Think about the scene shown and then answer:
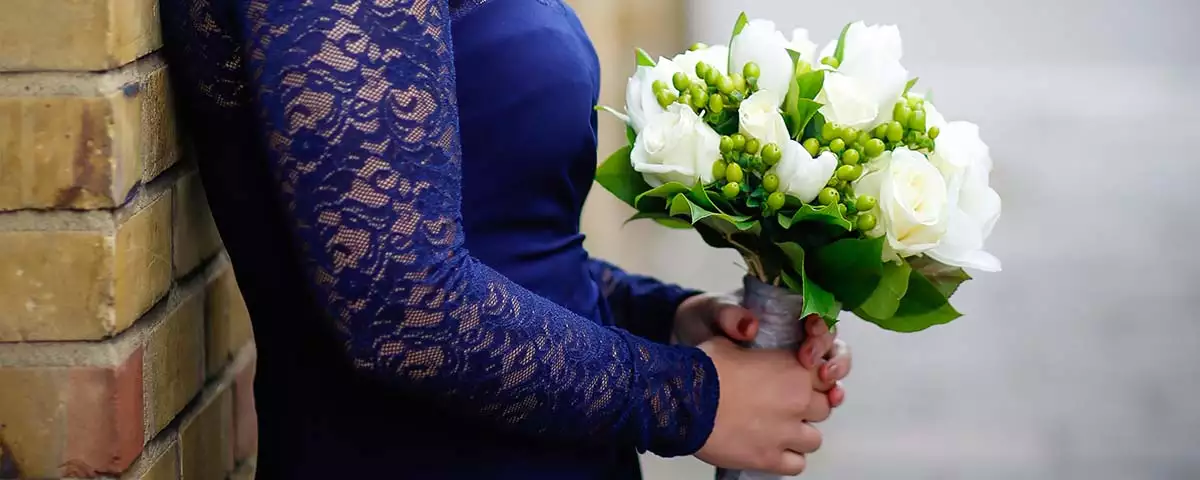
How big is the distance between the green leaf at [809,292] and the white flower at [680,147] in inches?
3.6

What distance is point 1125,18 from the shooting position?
173 centimetres

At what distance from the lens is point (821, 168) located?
2.71 feet

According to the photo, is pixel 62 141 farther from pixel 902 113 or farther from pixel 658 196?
pixel 902 113

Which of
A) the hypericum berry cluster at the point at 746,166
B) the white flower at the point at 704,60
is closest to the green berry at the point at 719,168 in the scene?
the hypericum berry cluster at the point at 746,166

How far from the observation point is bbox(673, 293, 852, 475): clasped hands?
0.90 metres

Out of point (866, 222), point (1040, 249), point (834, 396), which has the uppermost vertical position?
point (866, 222)

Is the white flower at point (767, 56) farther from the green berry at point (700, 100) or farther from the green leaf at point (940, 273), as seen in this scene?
the green leaf at point (940, 273)

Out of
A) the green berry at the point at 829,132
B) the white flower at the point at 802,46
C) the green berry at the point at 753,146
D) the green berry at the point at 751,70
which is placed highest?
the white flower at the point at 802,46

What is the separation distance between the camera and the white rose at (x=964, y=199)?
875 millimetres

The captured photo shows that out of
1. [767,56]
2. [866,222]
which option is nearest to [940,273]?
[866,222]

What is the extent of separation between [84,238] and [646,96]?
0.46 meters

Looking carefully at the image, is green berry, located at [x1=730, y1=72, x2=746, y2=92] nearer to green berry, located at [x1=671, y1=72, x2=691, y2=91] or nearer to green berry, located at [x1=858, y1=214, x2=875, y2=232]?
green berry, located at [x1=671, y1=72, x2=691, y2=91]

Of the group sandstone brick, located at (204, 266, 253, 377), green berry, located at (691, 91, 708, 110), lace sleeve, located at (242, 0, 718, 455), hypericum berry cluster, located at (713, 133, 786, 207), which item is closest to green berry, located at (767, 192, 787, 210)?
hypericum berry cluster, located at (713, 133, 786, 207)

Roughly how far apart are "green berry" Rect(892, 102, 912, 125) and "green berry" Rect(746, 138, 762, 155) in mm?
125
